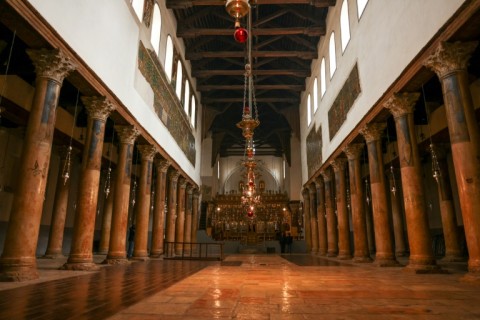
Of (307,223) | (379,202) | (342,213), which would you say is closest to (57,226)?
(379,202)

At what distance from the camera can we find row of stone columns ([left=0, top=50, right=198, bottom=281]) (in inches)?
259

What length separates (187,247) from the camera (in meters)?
22.9

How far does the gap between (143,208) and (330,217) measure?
9896 millimetres

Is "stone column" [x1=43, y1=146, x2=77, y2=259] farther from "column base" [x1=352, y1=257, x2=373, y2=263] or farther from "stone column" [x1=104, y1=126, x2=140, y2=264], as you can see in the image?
"column base" [x1=352, y1=257, x2=373, y2=263]

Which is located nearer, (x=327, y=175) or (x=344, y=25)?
(x=344, y=25)

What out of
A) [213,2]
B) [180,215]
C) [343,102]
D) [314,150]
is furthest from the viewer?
[314,150]

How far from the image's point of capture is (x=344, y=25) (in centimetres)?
1512

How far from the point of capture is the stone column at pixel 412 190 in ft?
28.6

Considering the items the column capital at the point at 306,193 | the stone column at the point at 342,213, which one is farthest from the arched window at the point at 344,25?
the column capital at the point at 306,193

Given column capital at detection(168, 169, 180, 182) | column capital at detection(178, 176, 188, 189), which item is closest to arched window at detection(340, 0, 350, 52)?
column capital at detection(168, 169, 180, 182)

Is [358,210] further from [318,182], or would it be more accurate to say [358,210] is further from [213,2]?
[213,2]

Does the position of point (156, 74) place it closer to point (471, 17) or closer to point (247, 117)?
point (247, 117)

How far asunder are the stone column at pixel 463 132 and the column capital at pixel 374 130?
4132mm

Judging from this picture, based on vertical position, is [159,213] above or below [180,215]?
below
